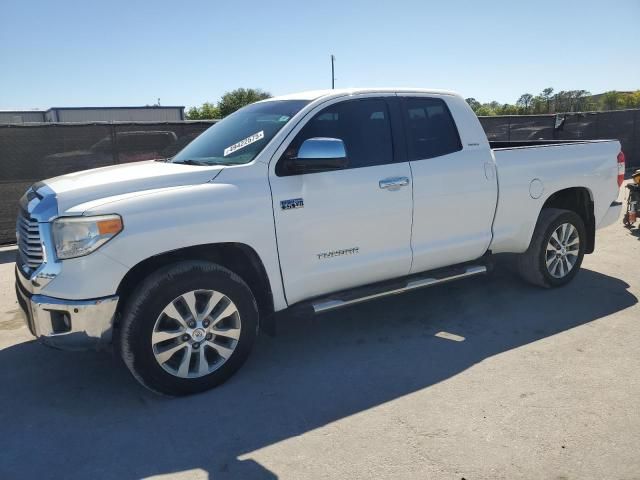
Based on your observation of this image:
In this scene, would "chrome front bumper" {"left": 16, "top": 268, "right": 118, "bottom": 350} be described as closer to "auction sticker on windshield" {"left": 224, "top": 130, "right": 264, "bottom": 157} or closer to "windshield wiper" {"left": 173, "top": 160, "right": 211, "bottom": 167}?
"windshield wiper" {"left": 173, "top": 160, "right": 211, "bottom": 167}

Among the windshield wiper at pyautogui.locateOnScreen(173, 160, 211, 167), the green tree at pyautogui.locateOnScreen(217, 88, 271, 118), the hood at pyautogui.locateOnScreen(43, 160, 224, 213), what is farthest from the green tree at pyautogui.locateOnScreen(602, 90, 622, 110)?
the hood at pyautogui.locateOnScreen(43, 160, 224, 213)

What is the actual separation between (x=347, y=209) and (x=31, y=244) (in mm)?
2095

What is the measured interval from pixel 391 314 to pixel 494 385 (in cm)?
151

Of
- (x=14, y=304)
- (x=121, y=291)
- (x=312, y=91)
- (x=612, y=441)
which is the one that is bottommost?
(x=612, y=441)

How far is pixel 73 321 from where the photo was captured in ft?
10.5

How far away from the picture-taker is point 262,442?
304 cm

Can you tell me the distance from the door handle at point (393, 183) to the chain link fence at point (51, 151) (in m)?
4.84

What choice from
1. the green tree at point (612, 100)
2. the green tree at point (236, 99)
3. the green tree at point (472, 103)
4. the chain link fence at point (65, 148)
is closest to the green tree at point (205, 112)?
the green tree at point (236, 99)

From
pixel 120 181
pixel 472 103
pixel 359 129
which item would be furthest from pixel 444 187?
pixel 472 103

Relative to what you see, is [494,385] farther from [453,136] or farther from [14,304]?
[14,304]

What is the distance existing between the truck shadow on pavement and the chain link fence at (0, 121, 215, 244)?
4.73 meters

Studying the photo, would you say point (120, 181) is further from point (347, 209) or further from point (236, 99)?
point (236, 99)

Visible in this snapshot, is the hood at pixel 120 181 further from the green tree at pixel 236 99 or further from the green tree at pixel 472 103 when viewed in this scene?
the green tree at pixel 236 99

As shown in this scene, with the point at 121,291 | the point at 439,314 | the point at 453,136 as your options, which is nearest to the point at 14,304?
the point at 121,291
